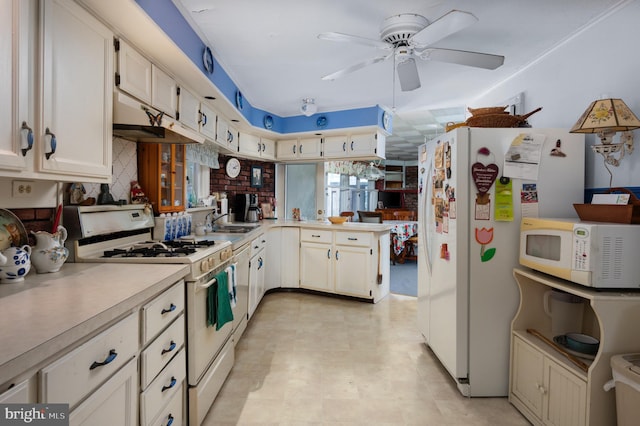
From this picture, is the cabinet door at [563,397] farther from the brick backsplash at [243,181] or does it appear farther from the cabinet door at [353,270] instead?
the brick backsplash at [243,181]

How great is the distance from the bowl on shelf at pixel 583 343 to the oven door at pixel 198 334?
1986 millimetres

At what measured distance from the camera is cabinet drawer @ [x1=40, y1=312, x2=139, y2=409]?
33.2 inches

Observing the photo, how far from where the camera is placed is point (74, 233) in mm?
1751

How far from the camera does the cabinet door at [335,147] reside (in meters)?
4.55

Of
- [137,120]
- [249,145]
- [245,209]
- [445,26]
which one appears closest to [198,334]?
[137,120]

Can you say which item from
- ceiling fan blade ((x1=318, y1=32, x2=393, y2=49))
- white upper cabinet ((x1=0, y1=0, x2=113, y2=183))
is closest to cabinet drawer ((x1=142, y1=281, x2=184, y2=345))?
white upper cabinet ((x1=0, y1=0, x2=113, y2=183))

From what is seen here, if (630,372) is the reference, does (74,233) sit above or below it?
above

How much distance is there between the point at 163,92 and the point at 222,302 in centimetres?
147

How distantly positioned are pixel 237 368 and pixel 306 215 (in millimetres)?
2952

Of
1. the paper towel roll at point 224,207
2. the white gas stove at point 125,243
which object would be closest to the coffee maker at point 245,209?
the paper towel roll at point 224,207

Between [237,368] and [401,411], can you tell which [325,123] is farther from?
[401,411]

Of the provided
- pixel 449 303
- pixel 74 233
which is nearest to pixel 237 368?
pixel 74 233

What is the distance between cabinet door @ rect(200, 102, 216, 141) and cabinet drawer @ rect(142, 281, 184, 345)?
1.78 meters

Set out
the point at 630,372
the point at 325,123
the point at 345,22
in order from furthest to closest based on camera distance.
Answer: the point at 325,123 → the point at 345,22 → the point at 630,372
